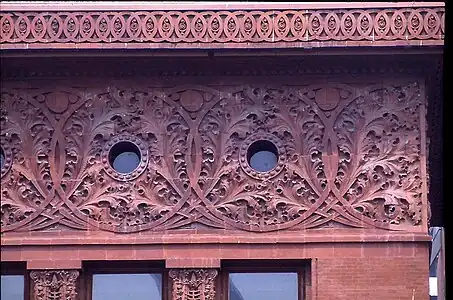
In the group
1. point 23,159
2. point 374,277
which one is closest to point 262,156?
point 374,277

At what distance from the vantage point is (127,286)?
53.8 ft

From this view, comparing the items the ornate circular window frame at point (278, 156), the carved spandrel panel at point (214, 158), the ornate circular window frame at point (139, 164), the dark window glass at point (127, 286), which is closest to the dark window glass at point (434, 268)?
the carved spandrel panel at point (214, 158)

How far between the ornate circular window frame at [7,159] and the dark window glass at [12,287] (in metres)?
1.29

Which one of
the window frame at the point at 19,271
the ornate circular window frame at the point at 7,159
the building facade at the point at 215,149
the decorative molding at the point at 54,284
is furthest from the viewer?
the ornate circular window frame at the point at 7,159

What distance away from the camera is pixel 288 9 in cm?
1650

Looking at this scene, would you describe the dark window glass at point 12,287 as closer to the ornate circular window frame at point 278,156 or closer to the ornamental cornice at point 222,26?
the ornamental cornice at point 222,26

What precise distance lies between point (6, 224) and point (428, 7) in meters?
5.88

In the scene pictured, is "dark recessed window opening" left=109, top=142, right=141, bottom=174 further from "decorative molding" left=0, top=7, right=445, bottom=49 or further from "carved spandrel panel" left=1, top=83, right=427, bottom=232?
"decorative molding" left=0, top=7, right=445, bottom=49

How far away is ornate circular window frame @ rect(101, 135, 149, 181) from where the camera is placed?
53.9 feet

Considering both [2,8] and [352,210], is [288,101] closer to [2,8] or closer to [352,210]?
[352,210]

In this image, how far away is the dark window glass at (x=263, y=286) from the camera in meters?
16.3

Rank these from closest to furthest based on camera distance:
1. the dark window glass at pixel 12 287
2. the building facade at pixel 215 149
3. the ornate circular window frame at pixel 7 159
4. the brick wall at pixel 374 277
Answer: the brick wall at pixel 374 277
the building facade at pixel 215 149
the dark window glass at pixel 12 287
the ornate circular window frame at pixel 7 159

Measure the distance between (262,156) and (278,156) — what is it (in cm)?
24

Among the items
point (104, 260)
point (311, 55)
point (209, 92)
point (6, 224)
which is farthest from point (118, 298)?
point (311, 55)
